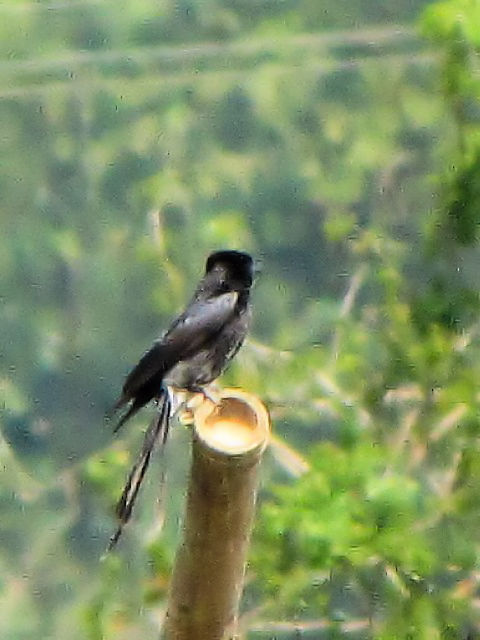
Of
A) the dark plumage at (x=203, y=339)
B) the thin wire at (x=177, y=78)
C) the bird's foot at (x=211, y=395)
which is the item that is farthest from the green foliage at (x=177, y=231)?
the bird's foot at (x=211, y=395)

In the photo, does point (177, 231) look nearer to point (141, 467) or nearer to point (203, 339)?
point (203, 339)

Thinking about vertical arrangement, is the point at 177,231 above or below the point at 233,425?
below

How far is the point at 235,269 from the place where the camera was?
46.4 inches

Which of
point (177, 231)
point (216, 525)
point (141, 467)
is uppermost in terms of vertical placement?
point (216, 525)

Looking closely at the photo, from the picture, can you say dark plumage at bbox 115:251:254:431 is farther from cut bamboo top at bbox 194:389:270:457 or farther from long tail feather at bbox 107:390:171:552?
cut bamboo top at bbox 194:389:270:457

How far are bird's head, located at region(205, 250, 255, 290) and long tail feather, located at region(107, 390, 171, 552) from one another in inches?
5.6

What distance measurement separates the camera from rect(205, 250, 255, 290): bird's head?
1174 millimetres

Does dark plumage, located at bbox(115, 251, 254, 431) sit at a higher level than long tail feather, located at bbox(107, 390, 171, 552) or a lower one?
higher

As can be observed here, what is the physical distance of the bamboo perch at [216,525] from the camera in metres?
0.78

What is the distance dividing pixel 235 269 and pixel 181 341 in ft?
0.35

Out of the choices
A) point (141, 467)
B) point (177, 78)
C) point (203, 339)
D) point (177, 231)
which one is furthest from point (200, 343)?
point (177, 78)

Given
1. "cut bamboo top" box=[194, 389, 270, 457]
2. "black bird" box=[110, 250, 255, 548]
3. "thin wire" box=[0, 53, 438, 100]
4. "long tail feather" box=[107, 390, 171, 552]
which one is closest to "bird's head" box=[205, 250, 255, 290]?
"black bird" box=[110, 250, 255, 548]

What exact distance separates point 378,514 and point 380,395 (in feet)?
0.91

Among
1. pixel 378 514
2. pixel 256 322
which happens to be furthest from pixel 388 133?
pixel 378 514
